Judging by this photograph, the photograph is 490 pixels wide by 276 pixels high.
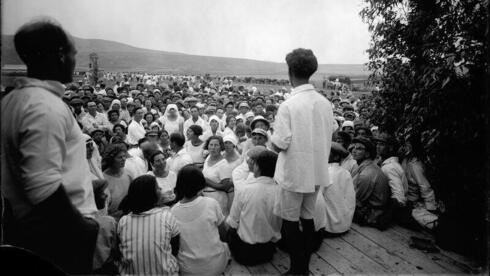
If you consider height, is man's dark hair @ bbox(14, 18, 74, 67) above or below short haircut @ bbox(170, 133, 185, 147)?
above

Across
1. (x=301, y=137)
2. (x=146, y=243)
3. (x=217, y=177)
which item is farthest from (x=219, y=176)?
(x=301, y=137)

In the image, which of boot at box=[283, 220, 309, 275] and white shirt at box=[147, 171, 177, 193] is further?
white shirt at box=[147, 171, 177, 193]

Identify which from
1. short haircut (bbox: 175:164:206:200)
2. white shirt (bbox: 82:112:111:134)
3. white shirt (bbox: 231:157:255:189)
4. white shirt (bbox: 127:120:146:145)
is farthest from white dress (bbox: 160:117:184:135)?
short haircut (bbox: 175:164:206:200)

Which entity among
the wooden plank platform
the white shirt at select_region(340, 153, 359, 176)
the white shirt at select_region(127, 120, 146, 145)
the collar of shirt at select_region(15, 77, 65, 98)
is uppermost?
the collar of shirt at select_region(15, 77, 65, 98)

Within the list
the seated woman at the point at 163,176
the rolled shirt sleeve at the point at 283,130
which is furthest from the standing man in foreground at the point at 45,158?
the seated woman at the point at 163,176

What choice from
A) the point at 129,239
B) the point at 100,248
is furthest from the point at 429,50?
the point at 100,248

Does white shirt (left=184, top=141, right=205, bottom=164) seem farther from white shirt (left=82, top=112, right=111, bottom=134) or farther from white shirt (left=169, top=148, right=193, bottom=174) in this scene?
white shirt (left=82, top=112, right=111, bottom=134)

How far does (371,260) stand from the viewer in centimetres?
345

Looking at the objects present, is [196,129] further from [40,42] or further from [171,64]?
[171,64]

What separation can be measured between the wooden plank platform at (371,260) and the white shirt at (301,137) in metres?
1.09

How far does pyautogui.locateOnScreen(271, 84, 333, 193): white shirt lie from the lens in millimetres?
2748

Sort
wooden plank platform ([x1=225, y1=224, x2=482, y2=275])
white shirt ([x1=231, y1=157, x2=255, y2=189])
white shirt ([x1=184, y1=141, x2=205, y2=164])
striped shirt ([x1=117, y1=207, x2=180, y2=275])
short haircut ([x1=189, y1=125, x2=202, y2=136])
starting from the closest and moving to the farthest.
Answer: striped shirt ([x1=117, y1=207, x2=180, y2=275]) → wooden plank platform ([x1=225, y1=224, x2=482, y2=275]) → white shirt ([x1=231, y1=157, x2=255, y2=189]) → white shirt ([x1=184, y1=141, x2=205, y2=164]) → short haircut ([x1=189, y1=125, x2=202, y2=136])

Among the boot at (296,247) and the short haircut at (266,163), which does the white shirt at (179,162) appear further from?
the boot at (296,247)

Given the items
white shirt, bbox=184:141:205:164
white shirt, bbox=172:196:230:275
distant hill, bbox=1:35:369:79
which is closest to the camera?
white shirt, bbox=172:196:230:275
